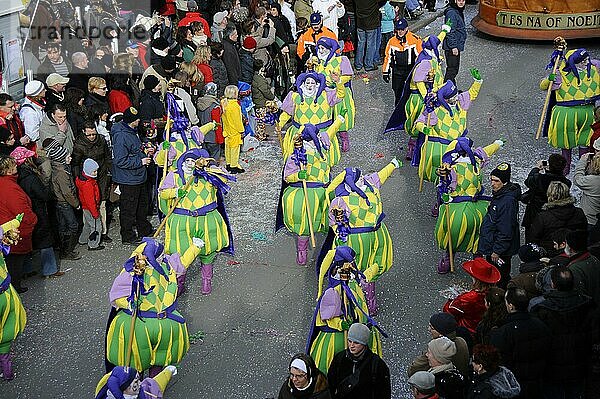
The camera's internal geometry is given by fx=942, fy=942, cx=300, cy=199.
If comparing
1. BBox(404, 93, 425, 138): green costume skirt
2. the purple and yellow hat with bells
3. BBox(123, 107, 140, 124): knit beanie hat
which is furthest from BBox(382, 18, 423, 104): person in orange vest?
BBox(123, 107, 140, 124): knit beanie hat

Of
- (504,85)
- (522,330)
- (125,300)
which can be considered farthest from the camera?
(504,85)

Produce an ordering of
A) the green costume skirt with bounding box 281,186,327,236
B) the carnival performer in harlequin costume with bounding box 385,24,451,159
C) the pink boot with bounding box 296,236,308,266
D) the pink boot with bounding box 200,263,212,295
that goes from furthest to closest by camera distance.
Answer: the carnival performer in harlequin costume with bounding box 385,24,451,159 < the pink boot with bounding box 296,236,308,266 < the green costume skirt with bounding box 281,186,327,236 < the pink boot with bounding box 200,263,212,295

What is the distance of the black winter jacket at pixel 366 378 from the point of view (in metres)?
6.78

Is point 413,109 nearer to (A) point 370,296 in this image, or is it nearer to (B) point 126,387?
(A) point 370,296

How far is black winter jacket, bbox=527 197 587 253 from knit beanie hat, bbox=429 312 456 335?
202cm

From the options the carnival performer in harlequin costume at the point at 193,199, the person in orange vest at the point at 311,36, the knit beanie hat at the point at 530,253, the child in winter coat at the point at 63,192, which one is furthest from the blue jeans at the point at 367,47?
the knit beanie hat at the point at 530,253

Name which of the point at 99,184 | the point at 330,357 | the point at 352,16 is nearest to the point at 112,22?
the point at 99,184

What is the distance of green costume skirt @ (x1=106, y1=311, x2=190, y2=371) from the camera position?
7.77 metres

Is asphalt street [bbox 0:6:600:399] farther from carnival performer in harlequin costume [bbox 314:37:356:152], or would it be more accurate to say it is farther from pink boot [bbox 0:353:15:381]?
carnival performer in harlequin costume [bbox 314:37:356:152]

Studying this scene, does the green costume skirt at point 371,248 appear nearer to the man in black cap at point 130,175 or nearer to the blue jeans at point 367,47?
the man in black cap at point 130,175

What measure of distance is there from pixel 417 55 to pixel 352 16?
4710 millimetres

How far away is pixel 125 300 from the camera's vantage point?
7.68 meters

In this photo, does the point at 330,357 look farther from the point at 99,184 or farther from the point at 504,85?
the point at 504,85

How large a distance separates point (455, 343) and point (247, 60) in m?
8.16
